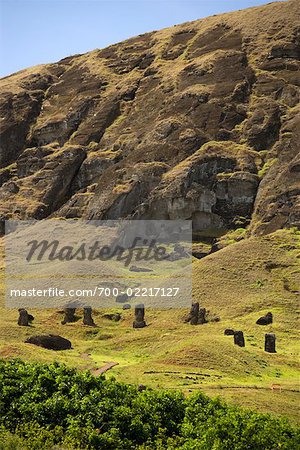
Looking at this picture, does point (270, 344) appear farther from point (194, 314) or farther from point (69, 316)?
point (69, 316)

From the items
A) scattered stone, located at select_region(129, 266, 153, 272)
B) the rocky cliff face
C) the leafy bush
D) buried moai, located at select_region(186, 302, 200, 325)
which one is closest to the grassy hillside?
buried moai, located at select_region(186, 302, 200, 325)

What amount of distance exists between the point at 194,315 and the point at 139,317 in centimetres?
514

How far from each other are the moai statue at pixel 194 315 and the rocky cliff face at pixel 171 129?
89.3 feet

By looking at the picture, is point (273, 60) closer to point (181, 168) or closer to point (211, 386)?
point (181, 168)

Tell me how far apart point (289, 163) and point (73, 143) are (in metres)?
51.1

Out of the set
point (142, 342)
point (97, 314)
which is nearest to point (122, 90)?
point (97, 314)

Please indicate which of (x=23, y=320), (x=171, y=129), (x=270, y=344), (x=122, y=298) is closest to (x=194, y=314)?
(x=122, y=298)

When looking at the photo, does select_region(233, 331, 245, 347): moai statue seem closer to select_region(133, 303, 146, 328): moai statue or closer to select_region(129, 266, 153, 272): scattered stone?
select_region(133, 303, 146, 328): moai statue

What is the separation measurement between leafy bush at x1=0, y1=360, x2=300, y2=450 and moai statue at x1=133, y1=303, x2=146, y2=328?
30012mm

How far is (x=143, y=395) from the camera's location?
26062 mm

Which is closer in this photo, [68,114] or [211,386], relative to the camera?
[211,386]

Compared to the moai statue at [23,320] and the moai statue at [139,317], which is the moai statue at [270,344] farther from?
the moai statue at [23,320]

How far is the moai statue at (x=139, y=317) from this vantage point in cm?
5847

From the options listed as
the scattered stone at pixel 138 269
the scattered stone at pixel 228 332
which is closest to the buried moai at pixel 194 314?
the scattered stone at pixel 228 332
